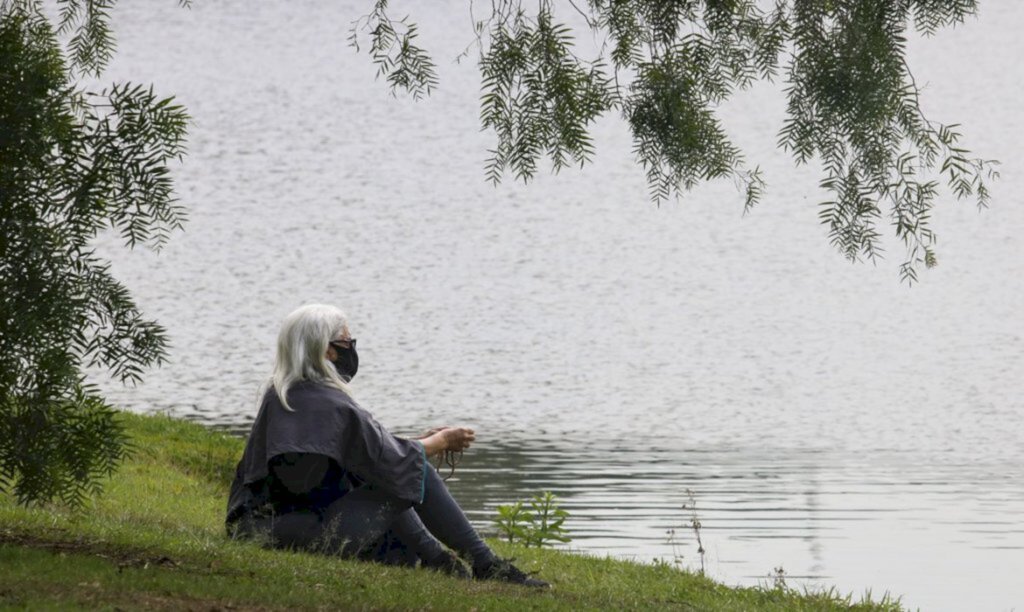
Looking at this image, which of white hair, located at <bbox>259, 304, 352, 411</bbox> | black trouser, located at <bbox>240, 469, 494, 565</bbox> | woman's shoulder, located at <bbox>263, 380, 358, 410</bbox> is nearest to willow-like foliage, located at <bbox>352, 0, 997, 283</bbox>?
white hair, located at <bbox>259, 304, 352, 411</bbox>

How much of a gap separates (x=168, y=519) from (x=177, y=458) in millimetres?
4511

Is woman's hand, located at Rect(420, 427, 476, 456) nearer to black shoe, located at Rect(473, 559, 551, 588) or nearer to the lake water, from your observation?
black shoe, located at Rect(473, 559, 551, 588)

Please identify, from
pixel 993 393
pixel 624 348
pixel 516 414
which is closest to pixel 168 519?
pixel 516 414

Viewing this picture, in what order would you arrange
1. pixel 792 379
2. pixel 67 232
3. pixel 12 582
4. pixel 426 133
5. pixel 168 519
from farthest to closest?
1. pixel 426 133
2. pixel 792 379
3. pixel 168 519
4. pixel 67 232
5. pixel 12 582

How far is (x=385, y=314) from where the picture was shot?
3347 centimetres

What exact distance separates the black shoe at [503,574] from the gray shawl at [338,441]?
0.51m

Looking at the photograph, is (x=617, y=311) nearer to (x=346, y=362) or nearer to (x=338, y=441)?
(x=346, y=362)

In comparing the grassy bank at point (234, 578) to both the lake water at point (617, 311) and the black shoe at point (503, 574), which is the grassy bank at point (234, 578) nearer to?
the black shoe at point (503, 574)

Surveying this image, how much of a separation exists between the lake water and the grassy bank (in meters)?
2.84

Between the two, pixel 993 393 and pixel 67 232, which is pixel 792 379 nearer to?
pixel 993 393

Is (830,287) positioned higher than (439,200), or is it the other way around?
(439,200)

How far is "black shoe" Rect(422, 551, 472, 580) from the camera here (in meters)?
7.91

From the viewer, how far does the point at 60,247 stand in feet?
24.4

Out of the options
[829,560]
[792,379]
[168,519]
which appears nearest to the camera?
[168,519]
